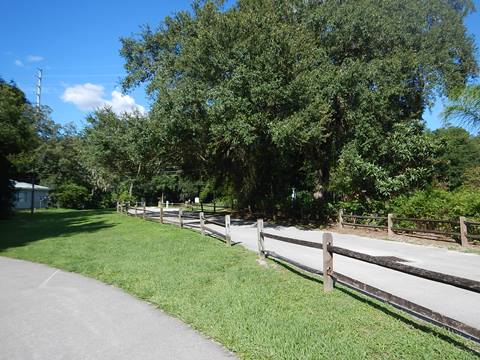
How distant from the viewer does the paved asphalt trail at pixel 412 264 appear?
690 centimetres

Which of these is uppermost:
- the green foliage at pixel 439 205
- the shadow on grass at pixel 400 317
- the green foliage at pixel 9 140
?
the green foliage at pixel 9 140

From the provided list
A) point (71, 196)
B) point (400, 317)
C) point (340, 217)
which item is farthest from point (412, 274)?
point (71, 196)

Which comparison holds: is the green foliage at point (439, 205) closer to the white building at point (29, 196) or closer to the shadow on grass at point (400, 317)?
the shadow on grass at point (400, 317)

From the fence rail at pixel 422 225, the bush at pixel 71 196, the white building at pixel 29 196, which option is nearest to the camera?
the fence rail at pixel 422 225

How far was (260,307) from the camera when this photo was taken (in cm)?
666

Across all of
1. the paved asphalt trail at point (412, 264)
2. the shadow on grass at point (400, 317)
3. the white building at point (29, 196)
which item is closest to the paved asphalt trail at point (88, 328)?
the shadow on grass at point (400, 317)

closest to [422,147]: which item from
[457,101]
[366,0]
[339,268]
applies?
[457,101]

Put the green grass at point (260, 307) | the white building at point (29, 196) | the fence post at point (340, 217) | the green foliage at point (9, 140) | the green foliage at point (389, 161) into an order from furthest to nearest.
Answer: the white building at point (29, 196)
the green foliage at point (9, 140)
the fence post at point (340, 217)
the green foliage at point (389, 161)
the green grass at point (260, 307)

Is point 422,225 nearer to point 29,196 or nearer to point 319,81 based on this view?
point 319,81

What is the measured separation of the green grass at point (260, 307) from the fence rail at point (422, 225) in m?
7.85

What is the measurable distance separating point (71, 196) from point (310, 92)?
4493 centimetres

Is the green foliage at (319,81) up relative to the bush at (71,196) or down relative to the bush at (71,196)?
up

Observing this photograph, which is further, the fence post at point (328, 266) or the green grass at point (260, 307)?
the fence post at point (328, 266)

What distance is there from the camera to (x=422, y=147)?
21.2 m
